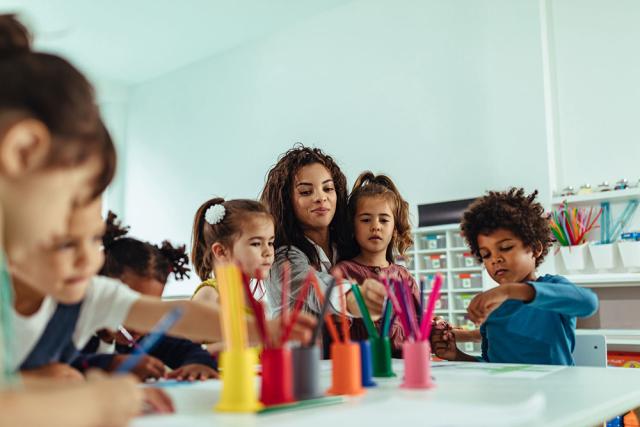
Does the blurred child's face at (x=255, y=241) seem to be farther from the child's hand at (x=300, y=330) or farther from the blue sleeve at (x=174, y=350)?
the child's hand at (x=300, y=330)

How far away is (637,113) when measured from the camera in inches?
125

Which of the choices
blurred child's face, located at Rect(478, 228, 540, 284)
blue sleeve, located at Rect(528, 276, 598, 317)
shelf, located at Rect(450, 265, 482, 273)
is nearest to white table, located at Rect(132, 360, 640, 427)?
blue sleeve, located at Rect(528, 276, 598, 317)

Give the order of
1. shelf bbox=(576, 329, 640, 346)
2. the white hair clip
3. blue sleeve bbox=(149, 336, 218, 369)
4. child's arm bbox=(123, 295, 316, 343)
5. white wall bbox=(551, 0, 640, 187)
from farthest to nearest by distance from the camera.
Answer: white wall bbox=(551, 0, 640, 187)
shelf bbox=(576, 329, 640, 346)
the white hair clip
blue sleeve bbox=(149, 336, 218, 369)
child's arm bbox=(123, 295, 316, 343)

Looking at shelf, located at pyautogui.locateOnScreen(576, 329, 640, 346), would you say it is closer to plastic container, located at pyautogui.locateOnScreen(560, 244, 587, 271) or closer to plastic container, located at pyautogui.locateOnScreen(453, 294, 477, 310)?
plastic container, located at pyautogui.locateOnScreen(560, 244, 587, 271)

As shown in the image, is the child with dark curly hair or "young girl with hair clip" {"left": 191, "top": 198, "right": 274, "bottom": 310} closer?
the child with dark curly hair

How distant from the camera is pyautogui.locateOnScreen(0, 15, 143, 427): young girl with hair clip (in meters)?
0.44

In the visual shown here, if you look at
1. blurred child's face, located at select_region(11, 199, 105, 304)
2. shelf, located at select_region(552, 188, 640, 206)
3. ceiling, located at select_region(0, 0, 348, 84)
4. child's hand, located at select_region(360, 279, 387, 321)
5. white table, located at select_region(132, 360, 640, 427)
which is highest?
ceiling, located at select_region(0, 0, 348, 84)

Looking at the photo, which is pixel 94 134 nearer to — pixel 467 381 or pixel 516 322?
pixel 467 381

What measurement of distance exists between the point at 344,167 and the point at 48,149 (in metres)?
4.02

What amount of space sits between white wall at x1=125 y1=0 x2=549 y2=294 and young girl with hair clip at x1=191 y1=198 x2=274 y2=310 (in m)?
2.15

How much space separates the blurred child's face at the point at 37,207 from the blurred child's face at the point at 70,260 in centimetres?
4

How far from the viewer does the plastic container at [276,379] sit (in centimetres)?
67

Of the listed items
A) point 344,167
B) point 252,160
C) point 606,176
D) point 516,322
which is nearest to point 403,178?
point 344,167

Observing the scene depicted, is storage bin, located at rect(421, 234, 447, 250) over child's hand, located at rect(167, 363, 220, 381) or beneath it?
over
